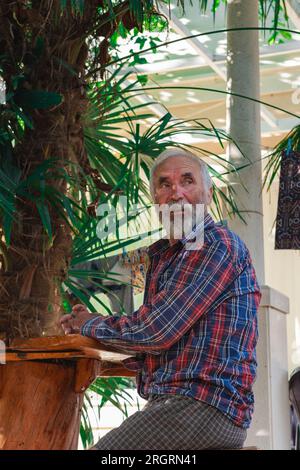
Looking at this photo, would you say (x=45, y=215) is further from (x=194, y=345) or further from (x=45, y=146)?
(x=194, y=345)

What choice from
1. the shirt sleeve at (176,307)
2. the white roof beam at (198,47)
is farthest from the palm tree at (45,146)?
the white roof beam at (198,47)

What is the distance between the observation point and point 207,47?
809cm

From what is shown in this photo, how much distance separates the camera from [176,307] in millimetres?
2033

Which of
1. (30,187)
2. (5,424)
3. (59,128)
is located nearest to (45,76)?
(59,128)

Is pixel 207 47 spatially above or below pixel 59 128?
above

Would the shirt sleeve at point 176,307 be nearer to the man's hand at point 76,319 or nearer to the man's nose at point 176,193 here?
the man's hand at point 76,319

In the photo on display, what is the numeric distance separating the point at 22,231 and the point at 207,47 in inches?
231

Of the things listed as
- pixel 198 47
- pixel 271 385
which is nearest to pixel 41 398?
pixel 271 385

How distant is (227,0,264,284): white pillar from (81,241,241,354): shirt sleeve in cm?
229

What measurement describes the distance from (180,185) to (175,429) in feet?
2.26

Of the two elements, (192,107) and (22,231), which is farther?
(192,107)

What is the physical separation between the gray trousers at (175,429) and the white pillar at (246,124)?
7.85 ft

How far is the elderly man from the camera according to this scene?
1981mm
